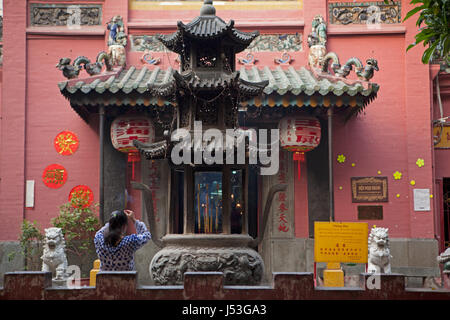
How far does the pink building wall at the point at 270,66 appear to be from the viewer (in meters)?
11.6

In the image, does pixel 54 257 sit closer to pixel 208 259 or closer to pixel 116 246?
pixel 208 259

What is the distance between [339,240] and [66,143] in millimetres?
6207

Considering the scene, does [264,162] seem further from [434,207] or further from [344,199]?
[434,207]

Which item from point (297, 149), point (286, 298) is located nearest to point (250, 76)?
point (297, 149)

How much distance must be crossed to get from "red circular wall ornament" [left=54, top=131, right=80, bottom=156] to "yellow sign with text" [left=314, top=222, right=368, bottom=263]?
5.69 meters

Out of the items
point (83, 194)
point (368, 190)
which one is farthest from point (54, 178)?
point (368, 190)

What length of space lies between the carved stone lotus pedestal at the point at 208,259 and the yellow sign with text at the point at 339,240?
2.33 metres

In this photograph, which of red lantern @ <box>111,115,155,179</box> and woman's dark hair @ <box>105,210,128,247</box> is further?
red lantern @ <box>111,115,155,179</box>

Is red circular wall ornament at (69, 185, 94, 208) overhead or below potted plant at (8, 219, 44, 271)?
overhead

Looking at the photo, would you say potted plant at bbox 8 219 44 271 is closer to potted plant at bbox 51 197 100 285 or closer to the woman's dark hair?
potted plant at bbox 51 197 100 285

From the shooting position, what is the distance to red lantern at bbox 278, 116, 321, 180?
10688 millimetres

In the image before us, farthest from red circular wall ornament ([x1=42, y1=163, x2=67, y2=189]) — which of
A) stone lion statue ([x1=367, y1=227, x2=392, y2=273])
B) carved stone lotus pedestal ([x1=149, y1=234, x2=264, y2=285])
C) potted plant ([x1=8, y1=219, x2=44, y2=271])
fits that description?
stone lion statue ([x1=367, y1=227, x2=392, y2=273])

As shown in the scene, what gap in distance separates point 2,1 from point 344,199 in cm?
871

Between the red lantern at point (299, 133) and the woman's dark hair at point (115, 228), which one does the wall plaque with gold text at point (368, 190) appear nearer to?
the red lantern at point (299, 133)
